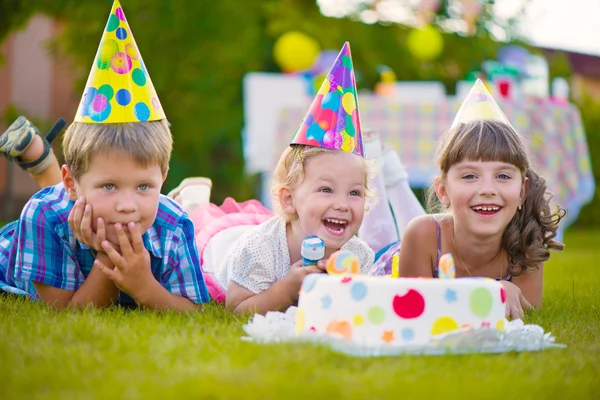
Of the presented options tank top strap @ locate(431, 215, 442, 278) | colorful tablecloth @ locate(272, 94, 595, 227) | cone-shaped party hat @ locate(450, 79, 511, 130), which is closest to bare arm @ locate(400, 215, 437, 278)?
tank top strap @ locate(431, 215, 442, 278)

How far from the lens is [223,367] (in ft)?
6.00

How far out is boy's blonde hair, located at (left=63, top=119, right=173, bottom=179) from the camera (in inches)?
107

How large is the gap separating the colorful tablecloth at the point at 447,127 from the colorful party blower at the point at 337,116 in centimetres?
390

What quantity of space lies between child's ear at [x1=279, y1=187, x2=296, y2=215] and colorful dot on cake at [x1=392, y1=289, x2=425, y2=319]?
1089 mm

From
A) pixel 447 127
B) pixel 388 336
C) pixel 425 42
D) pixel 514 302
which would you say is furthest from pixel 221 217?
pixel 425 42

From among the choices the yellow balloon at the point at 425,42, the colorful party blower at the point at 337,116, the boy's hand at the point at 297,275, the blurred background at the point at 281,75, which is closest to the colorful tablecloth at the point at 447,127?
the blurred background at the point at 281,75

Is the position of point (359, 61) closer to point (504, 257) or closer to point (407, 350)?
point (504, 257)

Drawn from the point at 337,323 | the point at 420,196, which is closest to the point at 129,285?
the point at 337,323

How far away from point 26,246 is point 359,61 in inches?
437

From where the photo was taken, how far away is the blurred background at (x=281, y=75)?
24.3 ft

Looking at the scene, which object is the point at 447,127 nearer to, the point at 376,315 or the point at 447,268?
the point at 447,268

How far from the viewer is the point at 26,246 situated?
2859 mm

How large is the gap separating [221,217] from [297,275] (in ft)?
4.49

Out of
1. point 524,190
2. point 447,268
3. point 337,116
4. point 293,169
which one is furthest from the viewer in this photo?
point 524,190
